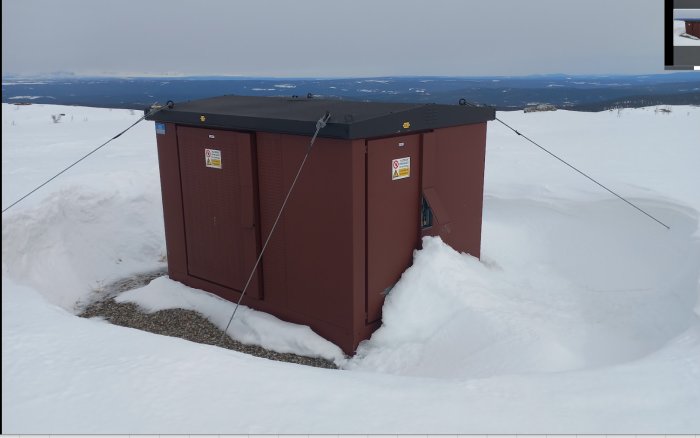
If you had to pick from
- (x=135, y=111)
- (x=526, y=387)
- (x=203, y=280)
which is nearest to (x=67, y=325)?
(x=203, y=280)

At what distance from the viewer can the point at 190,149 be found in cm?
673

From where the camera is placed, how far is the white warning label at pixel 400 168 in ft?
18.6

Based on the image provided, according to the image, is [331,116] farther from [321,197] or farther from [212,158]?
[212,158]

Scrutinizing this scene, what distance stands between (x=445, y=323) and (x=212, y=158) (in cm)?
306

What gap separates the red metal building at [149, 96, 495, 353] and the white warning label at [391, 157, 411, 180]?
0.01 meters

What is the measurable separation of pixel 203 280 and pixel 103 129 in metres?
12.6

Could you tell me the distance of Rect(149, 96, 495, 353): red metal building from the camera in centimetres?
548

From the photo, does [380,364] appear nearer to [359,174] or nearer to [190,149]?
[359,174]

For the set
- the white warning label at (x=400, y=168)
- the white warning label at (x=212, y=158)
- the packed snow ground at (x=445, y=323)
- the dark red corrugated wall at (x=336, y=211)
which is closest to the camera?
the packed snow ground at (x=445, y=323)

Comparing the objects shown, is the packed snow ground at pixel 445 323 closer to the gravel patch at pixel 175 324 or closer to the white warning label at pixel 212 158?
the gravel patch at pixel 175 324

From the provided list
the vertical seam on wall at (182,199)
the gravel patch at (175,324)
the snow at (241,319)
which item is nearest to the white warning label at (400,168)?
the snow at (241,319)

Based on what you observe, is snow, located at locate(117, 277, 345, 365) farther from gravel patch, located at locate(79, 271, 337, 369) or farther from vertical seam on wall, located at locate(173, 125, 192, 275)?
vertical seam on wall, located at locate(173, 125, 192, 275)

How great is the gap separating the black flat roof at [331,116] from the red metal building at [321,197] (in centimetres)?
2

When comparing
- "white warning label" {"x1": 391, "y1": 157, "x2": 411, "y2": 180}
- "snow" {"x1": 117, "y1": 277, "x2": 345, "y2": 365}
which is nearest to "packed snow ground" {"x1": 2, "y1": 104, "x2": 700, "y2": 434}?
"snow" {"x1": 117, "y1": 277, "x2": 345, "y2": 365}
